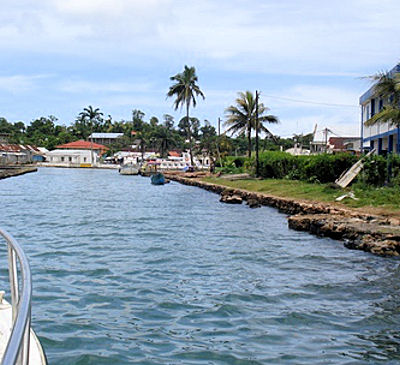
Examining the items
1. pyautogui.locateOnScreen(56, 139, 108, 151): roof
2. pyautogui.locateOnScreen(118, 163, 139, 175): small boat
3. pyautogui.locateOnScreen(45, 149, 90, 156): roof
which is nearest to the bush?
pyautogui.locateOnScreen(118, 163, 139, 175): small boat

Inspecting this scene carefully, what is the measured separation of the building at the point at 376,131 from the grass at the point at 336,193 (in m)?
6.45

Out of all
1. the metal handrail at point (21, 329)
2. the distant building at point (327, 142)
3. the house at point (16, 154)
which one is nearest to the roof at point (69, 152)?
the house at point (16, 154)

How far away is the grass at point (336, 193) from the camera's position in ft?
68.9

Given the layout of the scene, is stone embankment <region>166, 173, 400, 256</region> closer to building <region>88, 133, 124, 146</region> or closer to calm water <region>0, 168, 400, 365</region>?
calm water <region>0, 168, 400, 365</region>

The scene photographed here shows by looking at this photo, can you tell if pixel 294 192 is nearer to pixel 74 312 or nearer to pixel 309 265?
pixel 309 265

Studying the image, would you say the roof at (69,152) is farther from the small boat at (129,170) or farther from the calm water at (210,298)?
the calm water at (210,298)

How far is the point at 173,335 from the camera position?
8.00 meters

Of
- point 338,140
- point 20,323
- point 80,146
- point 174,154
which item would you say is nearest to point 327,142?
point 338,140

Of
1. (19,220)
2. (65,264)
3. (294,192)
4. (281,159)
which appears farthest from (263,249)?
(281,159)

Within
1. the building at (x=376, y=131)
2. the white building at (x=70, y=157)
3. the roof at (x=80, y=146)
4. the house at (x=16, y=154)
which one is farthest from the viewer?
the roof at (x=80, y=146)

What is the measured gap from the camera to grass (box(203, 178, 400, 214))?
21.0 m

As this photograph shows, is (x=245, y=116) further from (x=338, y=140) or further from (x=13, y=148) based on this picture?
(x=13, y=148)

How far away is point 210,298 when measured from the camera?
32.8 ft

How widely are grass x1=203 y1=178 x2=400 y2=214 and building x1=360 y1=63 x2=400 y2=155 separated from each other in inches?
254
